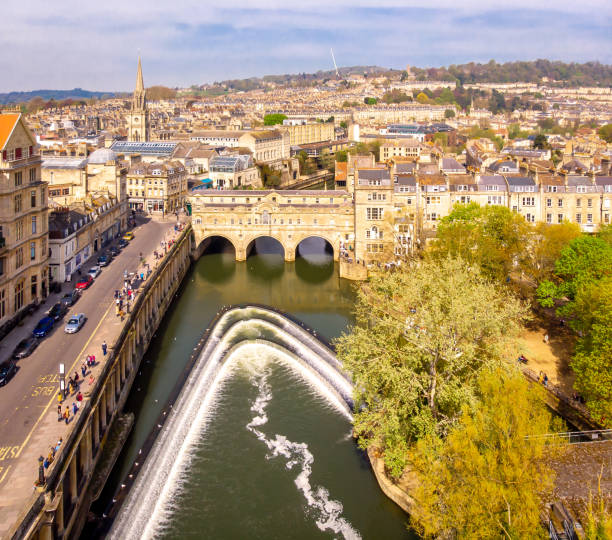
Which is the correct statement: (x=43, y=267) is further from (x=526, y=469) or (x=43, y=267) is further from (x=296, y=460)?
(x=526, y=469)

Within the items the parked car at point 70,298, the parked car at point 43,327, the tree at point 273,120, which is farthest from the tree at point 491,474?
the tree at point 273,120

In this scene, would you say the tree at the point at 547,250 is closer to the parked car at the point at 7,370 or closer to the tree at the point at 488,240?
the tree at the point at 488,240

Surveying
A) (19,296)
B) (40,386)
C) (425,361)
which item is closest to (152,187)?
(19,296)

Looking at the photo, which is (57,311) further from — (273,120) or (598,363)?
(273,120)

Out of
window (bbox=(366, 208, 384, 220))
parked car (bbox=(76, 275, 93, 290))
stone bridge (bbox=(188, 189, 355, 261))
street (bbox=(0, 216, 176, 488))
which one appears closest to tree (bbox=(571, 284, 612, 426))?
street (bbox=(0, 216, 176, 488))

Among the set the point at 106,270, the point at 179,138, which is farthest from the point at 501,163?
the point at 179,138

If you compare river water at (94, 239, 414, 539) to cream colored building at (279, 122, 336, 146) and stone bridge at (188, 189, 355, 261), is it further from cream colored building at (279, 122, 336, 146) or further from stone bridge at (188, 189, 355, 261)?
cream colored building at (279, 122, 336, 146)
